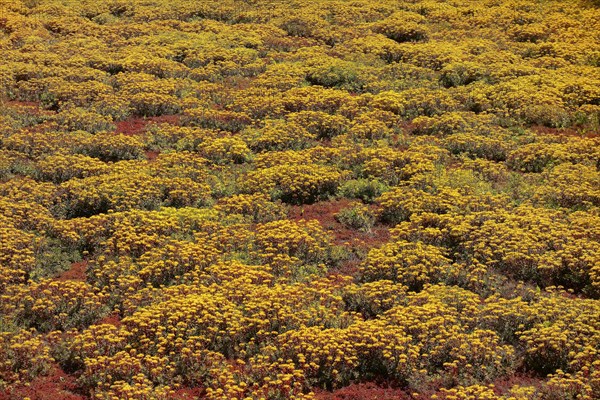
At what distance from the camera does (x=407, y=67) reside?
23.5m

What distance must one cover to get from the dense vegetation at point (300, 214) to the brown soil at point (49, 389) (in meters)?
0.04

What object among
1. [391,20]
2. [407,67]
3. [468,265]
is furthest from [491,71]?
[468,265]

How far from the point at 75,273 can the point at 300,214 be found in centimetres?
486

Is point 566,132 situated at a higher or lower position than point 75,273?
higher

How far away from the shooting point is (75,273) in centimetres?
1348

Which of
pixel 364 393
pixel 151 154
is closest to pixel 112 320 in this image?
pixel 364 393

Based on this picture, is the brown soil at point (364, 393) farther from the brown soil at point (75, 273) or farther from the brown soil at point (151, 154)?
the brown soil at point (151, 154)

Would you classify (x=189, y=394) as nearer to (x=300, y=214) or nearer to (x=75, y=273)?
(x=75, y=273)

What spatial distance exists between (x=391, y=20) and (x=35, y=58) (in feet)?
44.2

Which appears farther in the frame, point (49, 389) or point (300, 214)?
point (300, 214)

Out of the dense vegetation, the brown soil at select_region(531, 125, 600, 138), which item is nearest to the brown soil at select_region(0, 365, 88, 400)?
the dense vegetation

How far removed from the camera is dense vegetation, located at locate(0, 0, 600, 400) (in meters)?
10.9

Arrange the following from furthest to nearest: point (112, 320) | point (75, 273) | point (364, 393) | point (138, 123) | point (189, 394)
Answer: point (138, 123), point (75, 273), point (112, 320), point (364, 393), point (189, 394)

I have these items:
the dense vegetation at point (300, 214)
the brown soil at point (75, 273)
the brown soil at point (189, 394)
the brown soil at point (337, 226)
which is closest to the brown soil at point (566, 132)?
the dense vegetation at point (300, 214)
